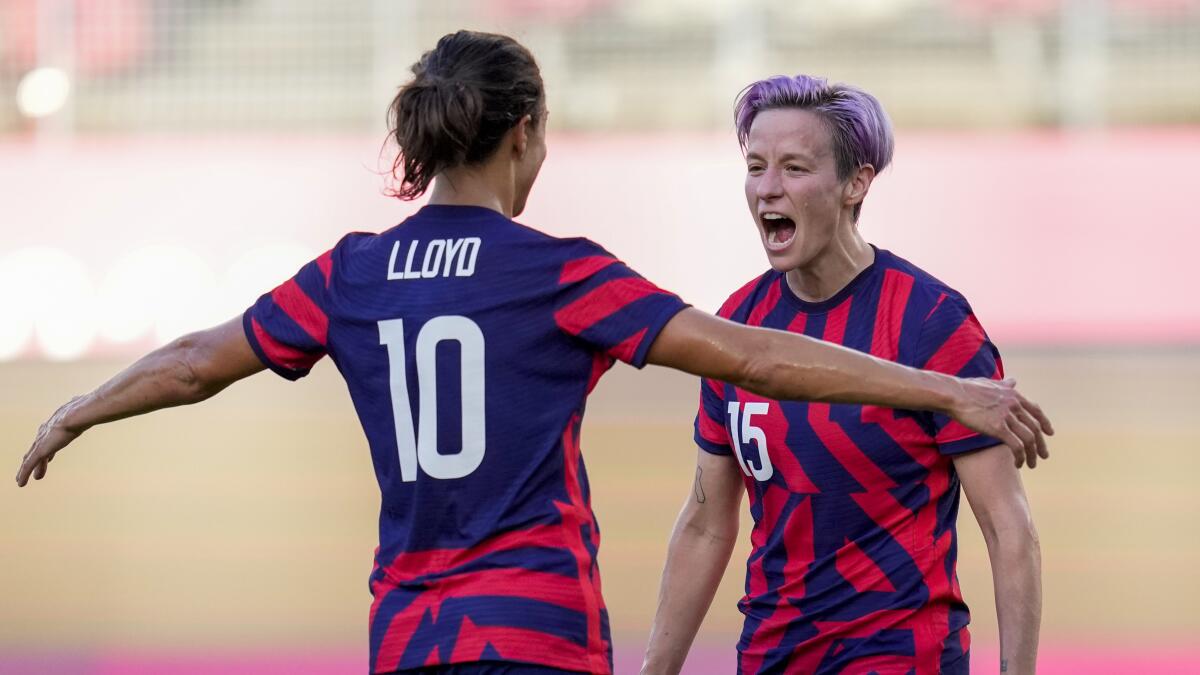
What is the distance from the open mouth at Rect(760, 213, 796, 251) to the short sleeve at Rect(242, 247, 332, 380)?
100 cm

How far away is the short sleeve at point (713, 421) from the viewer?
3162 millimetres

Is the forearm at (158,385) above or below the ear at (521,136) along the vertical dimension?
below

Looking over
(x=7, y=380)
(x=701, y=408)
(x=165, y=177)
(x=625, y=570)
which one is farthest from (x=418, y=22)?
(x=701, y=408)

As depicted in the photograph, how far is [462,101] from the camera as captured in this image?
2412 millimetres

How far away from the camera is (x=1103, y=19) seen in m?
15.9

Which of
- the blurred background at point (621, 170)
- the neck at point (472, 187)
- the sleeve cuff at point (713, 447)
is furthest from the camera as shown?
the blurred background at point (621, 170)

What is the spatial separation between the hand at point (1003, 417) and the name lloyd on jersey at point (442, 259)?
771 mm

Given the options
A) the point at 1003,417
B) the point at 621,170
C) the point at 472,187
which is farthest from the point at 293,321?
the point at 621,170

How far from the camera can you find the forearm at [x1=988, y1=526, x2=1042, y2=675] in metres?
2.78

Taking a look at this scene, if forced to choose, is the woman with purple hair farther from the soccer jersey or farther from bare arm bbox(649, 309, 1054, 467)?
bare arm bbox(649, 309, 1054, 467)

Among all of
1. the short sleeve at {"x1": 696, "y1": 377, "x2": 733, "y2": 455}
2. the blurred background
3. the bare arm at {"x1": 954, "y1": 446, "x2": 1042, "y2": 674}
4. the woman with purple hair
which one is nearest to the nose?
the woman with purple hair

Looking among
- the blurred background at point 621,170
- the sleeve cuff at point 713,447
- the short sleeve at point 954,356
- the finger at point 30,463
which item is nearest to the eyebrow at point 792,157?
the short sleeve at point 954,356

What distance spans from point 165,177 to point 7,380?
10.5 ft

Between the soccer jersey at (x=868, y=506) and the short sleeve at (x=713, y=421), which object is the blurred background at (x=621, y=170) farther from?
the soccer jersey at (x=868, y=506)
